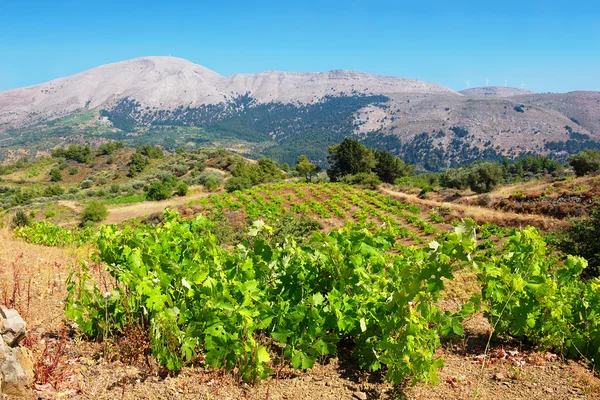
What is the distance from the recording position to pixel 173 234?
4.71m

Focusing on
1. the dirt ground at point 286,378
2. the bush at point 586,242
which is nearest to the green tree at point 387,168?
the bush at point 586,242

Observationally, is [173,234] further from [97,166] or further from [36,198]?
[97,166]

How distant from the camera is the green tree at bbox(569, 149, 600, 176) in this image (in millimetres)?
46784

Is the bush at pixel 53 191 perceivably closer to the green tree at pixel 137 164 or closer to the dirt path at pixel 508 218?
the green tree at pixel 137 164

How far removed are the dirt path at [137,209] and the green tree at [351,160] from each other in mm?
21242

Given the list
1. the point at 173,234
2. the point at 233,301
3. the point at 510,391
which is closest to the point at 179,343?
the point at 233,301

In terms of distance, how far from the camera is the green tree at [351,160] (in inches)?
2244

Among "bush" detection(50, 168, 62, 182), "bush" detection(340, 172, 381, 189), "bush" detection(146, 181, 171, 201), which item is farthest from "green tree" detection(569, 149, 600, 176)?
"bush" detection(50, 168, 62, 182)

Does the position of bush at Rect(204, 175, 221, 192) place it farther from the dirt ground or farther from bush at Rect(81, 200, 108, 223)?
the dirt ground

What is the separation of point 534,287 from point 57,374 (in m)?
4.39

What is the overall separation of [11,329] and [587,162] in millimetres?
58516

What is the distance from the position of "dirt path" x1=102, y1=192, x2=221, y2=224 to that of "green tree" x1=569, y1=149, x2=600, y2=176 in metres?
47.8

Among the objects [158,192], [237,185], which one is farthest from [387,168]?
[158,192]

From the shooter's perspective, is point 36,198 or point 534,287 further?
point 36,198
